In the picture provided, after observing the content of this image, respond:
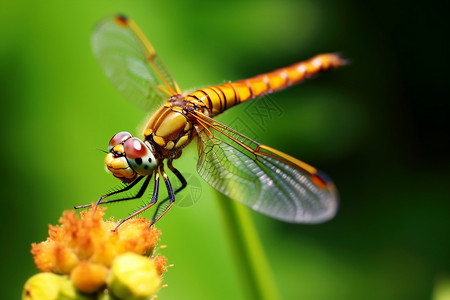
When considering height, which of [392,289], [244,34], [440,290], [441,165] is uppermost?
[244,34]

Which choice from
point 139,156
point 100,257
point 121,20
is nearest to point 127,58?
point 121,20

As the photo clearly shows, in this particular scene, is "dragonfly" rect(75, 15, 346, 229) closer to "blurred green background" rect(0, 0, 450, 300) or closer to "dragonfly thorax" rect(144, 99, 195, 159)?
"dragonfly thorax" rect(144, 99, 195, 159)

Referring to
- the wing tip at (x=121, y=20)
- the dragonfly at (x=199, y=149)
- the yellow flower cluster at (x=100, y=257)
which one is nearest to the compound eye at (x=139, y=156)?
the dragonfly at (x=199, y=149)

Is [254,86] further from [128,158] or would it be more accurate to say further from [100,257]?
[100,257]

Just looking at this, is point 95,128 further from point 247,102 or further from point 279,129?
point 279,129

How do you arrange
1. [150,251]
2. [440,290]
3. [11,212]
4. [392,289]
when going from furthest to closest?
[392,289]
[11,212]
[440,290]
[150,251]

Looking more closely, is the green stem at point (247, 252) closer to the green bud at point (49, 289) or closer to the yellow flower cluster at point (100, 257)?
the yellow flower cluster at point (100, 257)

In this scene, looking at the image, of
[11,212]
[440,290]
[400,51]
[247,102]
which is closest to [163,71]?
[247,102]
